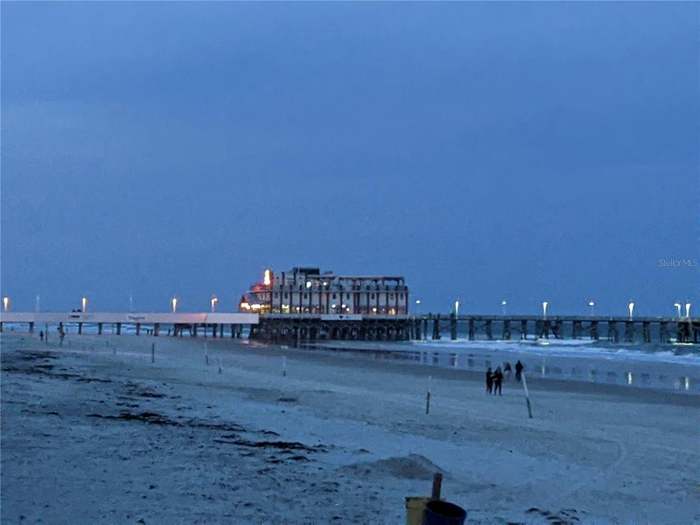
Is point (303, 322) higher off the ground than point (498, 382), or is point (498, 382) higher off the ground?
point (303, 322)

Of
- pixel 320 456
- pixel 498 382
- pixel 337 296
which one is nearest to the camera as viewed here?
pixel 320 456

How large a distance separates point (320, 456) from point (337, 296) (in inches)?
4092

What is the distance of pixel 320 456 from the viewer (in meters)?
12.8

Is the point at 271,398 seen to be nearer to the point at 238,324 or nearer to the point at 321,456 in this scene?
the point at 321,456

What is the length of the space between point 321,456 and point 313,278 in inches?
4248

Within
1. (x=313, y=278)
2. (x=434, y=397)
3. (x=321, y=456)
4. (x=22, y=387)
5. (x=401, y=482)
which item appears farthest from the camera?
(x=313, y=278)

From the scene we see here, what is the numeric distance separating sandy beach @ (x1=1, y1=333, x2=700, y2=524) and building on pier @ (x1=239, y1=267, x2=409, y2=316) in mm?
90586

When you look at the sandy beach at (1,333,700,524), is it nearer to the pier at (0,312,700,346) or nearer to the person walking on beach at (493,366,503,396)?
the person walking on beach at (493,366,503,396)

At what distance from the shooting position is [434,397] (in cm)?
2523

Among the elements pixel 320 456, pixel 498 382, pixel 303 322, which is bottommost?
pixel 320 456

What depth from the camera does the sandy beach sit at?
941 centimetres

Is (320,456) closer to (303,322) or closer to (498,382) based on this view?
(498,382)

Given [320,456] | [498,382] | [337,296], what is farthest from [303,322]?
[320,456]

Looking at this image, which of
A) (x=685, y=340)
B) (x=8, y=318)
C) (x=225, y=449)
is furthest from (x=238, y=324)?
(x=225, y=449)
